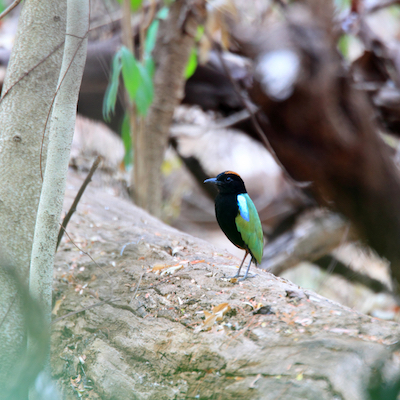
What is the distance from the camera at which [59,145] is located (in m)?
1.78

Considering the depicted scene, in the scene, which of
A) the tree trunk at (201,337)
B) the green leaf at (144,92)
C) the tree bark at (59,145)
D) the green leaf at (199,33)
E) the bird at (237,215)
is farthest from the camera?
the green leaf at (199,33)

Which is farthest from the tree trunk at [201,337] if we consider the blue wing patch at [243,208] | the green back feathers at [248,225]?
the blue wing patch at [243,208]

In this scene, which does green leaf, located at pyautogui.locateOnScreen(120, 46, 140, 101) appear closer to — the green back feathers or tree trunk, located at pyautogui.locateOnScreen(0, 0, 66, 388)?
tree trunk, located at pyautogui.locateOnScreen(0, 0, 66, 388)

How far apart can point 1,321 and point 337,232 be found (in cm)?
496

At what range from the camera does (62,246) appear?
120 inches

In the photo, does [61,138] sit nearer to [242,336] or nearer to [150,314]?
[150,314]

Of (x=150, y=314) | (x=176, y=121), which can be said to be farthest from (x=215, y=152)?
(x=150, y=314)

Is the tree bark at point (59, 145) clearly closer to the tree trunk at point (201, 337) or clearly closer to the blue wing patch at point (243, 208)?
the tree trunk at point (201, 337)

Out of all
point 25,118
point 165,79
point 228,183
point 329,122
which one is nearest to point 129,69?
point 25,118

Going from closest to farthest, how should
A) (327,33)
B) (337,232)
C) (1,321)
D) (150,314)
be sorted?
(1,321) < (150,314) < (327,33) < (337,232)

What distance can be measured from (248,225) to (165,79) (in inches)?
123

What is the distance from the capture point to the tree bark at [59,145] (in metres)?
1.79

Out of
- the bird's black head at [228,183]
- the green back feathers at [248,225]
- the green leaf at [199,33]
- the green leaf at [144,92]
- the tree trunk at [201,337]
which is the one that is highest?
the green leaf at [199,33]

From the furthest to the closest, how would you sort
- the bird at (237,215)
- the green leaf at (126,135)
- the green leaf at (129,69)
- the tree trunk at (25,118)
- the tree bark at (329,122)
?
the green leaf at (126,135), the green leaf at (129,69), the tree bark at (329,122), the bird at (237,215), the tree trunk at (25,118)
